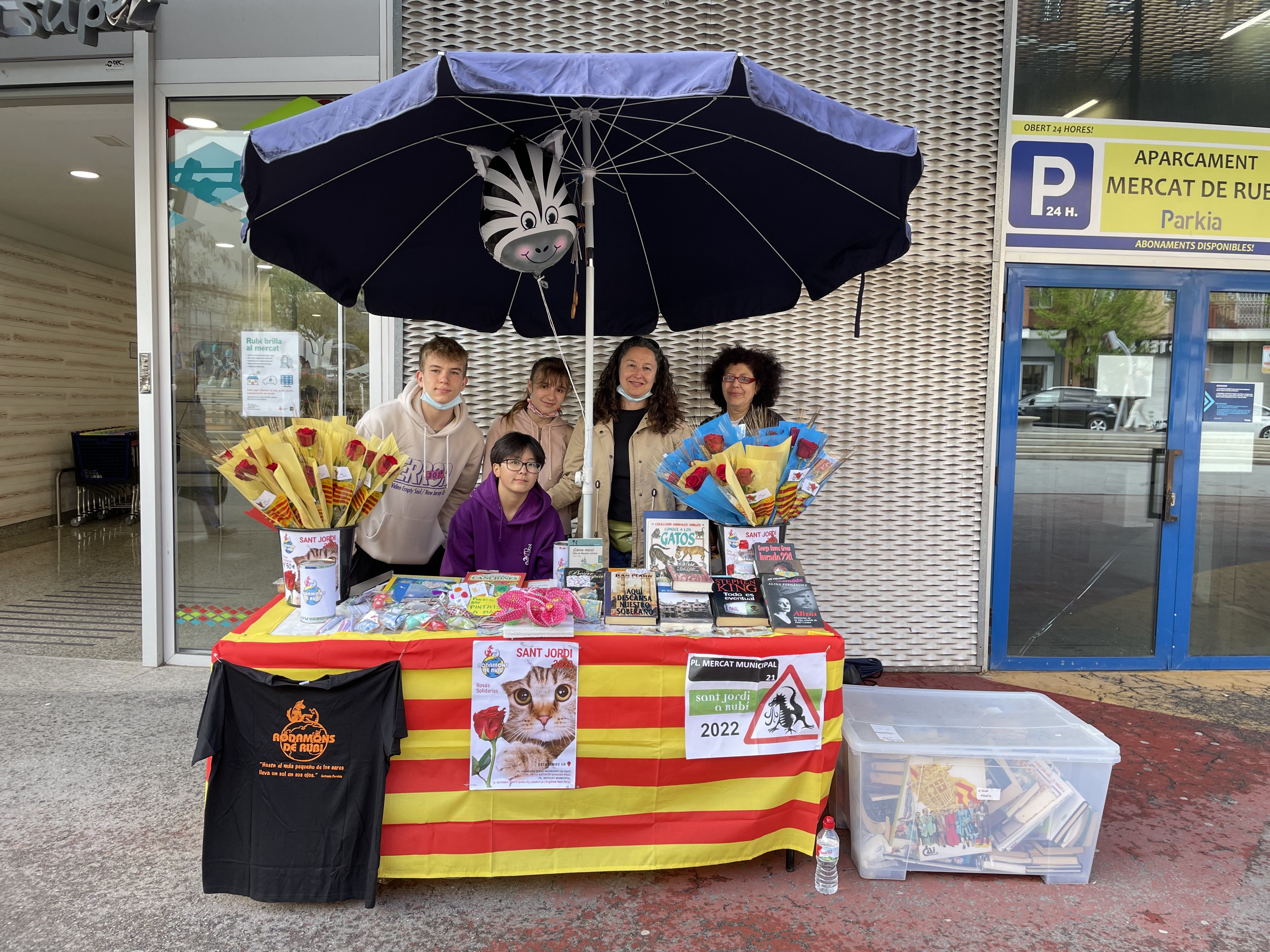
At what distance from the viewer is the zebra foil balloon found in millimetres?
2646

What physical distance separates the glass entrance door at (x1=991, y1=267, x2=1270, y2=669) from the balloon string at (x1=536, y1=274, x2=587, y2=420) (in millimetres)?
2505

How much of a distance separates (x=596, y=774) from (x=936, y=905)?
114 cm

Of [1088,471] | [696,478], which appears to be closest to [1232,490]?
[1088,471]

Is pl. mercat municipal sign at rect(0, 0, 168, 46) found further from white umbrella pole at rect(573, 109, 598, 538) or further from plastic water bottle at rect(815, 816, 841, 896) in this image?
plastic water bottle at rect(815, 816, 841, 896)

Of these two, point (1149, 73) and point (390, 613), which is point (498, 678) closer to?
point (390, 613)

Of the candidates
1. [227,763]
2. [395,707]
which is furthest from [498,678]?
[227,763]

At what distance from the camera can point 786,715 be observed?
2.49 m

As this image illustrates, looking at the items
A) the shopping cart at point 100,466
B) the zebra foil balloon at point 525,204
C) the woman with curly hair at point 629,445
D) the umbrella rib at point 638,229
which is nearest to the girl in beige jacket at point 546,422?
the woman with curly hair at point 629,445

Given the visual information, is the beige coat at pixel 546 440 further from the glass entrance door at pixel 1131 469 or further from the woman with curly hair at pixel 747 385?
the glass entrance door at pixel 1131 469

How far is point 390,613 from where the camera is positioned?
2535 millimetres

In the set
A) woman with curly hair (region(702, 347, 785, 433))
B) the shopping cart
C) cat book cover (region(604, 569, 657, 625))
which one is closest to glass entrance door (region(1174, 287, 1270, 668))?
woman with curly hair (region(702, 347, 785, 433))

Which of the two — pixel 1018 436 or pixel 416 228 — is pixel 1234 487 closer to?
pixel 1018 436

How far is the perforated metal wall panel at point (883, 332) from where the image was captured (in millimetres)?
4375

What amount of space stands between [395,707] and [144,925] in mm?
966
